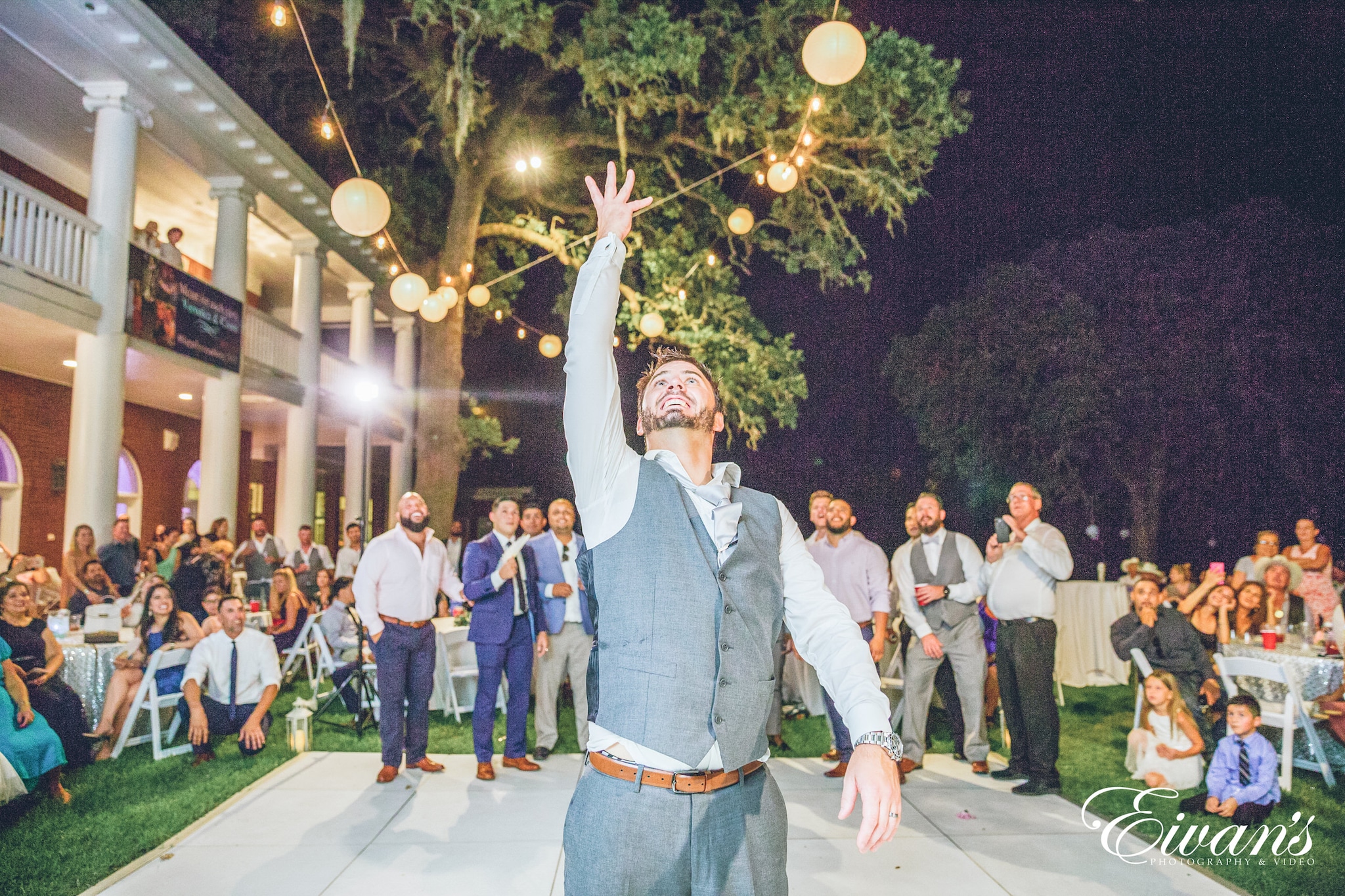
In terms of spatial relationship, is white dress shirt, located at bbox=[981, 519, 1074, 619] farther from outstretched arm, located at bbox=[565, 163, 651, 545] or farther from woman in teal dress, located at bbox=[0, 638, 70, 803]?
woman in teal dress, located at bbox=[0, 638, 70, 803]

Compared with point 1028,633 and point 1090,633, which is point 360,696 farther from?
point 1090,633

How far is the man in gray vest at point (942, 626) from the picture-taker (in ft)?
19.1

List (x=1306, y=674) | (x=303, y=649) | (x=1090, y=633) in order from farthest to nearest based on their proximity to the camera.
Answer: (x=1090, y=633)
(x=303, y=649)
(x=1306, y=674)

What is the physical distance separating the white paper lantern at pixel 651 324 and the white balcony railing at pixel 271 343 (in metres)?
5.81

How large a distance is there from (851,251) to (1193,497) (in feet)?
42.4

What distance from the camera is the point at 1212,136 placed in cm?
1683

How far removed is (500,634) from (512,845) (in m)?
1.77

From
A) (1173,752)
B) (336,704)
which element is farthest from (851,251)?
(336,704)

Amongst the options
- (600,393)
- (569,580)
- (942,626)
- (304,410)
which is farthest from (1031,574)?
(304,410)

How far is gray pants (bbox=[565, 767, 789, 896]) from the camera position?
1662 millimetres

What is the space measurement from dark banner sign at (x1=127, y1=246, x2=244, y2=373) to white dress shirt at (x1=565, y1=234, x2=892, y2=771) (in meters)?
9.48

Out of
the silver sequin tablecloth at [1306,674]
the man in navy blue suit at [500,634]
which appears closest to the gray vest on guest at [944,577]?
the silver sequin tablecloth at [1306,674]

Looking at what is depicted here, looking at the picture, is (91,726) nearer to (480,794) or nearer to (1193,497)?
(480,794)

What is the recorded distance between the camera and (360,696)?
22.4 ft
